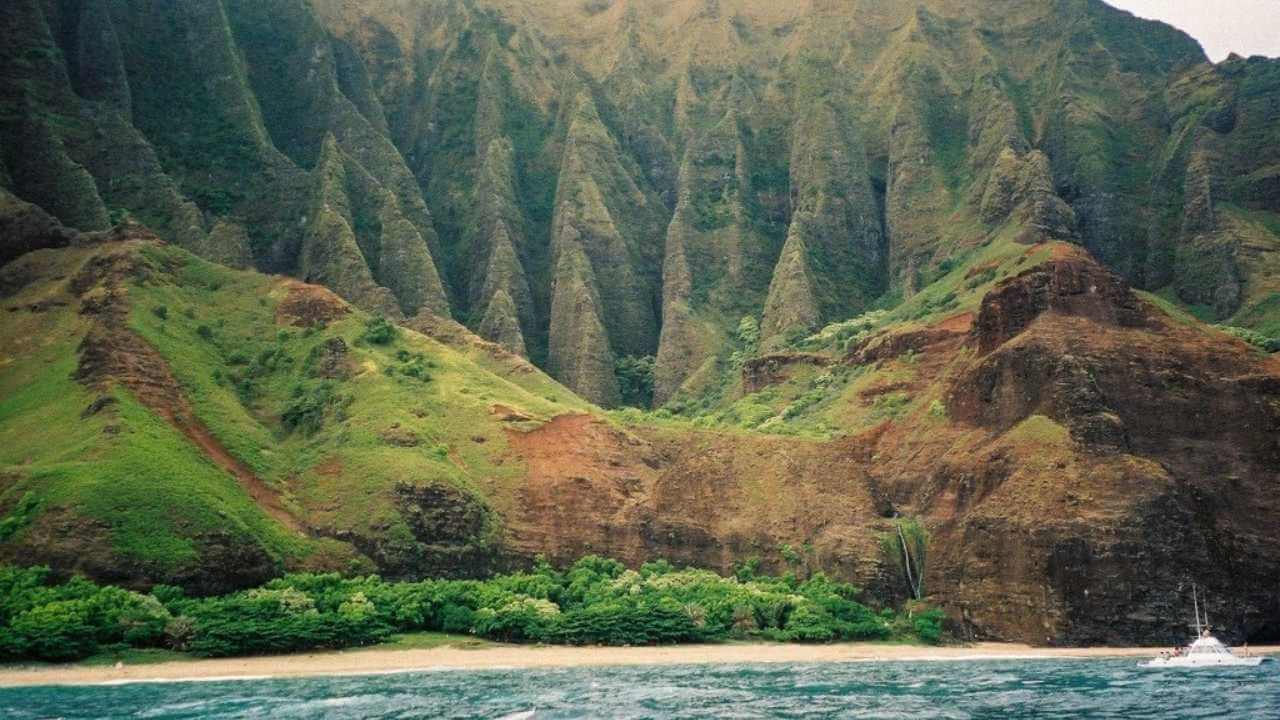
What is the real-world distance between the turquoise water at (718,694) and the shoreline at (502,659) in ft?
8.74

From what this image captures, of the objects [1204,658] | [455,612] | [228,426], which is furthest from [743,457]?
[1204,658]

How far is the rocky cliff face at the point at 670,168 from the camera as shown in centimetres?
14238

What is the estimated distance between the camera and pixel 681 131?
19925 centimetres

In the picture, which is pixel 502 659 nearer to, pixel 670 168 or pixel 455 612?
pixel 455 612

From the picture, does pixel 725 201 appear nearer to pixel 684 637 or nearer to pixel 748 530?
pixel 748 530

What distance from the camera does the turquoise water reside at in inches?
2174

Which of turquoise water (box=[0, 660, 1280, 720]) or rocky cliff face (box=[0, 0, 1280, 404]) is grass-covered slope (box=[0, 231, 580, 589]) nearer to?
turquoise water (box=[0, 660, 1280, 720])

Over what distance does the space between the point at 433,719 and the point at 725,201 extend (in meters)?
135

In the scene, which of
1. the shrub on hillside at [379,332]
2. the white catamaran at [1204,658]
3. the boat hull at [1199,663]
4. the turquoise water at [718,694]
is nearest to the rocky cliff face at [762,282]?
the shrub on hillside at [379,332]

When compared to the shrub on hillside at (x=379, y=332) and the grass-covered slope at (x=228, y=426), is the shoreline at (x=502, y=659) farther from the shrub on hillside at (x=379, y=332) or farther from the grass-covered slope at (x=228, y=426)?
the shrub on hillside at (x=379, y=332)

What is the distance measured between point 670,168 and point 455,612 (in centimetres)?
12271

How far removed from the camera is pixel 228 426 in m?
100

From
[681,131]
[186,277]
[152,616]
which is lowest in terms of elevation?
[152,616]

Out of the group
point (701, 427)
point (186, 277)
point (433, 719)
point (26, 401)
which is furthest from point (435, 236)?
point (433, 719)
